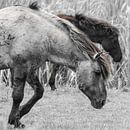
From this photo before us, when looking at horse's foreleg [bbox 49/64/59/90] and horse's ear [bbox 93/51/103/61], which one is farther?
horse's foreleg [bbox 49/64/59/90]

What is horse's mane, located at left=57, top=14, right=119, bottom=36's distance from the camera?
26.1 ft

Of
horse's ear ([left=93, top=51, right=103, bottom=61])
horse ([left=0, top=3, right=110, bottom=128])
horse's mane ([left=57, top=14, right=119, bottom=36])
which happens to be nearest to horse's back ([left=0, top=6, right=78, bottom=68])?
horse ([left=0, top=3, right=110, bottom=128])

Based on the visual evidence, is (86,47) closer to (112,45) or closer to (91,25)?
(91,25)

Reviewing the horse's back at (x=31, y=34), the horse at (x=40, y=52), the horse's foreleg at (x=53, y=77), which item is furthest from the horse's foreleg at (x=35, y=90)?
the horse's foreleg at (x=53, y=77)

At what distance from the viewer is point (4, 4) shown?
40.8ft

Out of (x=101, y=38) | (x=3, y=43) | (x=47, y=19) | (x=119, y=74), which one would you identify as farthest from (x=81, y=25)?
(x=119, y=74)

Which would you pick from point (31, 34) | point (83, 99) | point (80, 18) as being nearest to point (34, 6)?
point (31, 34)

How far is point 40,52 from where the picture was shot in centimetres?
656

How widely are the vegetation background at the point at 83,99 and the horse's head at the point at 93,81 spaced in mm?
202

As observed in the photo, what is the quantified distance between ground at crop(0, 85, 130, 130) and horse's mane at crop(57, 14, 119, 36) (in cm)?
131

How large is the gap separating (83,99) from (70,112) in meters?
1.63

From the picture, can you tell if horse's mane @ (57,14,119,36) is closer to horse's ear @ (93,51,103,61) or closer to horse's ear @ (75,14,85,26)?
horse's ear @ (75,14,85,26)

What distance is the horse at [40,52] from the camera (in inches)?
256

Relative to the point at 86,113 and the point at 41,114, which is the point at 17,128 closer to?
the point at 41,114
